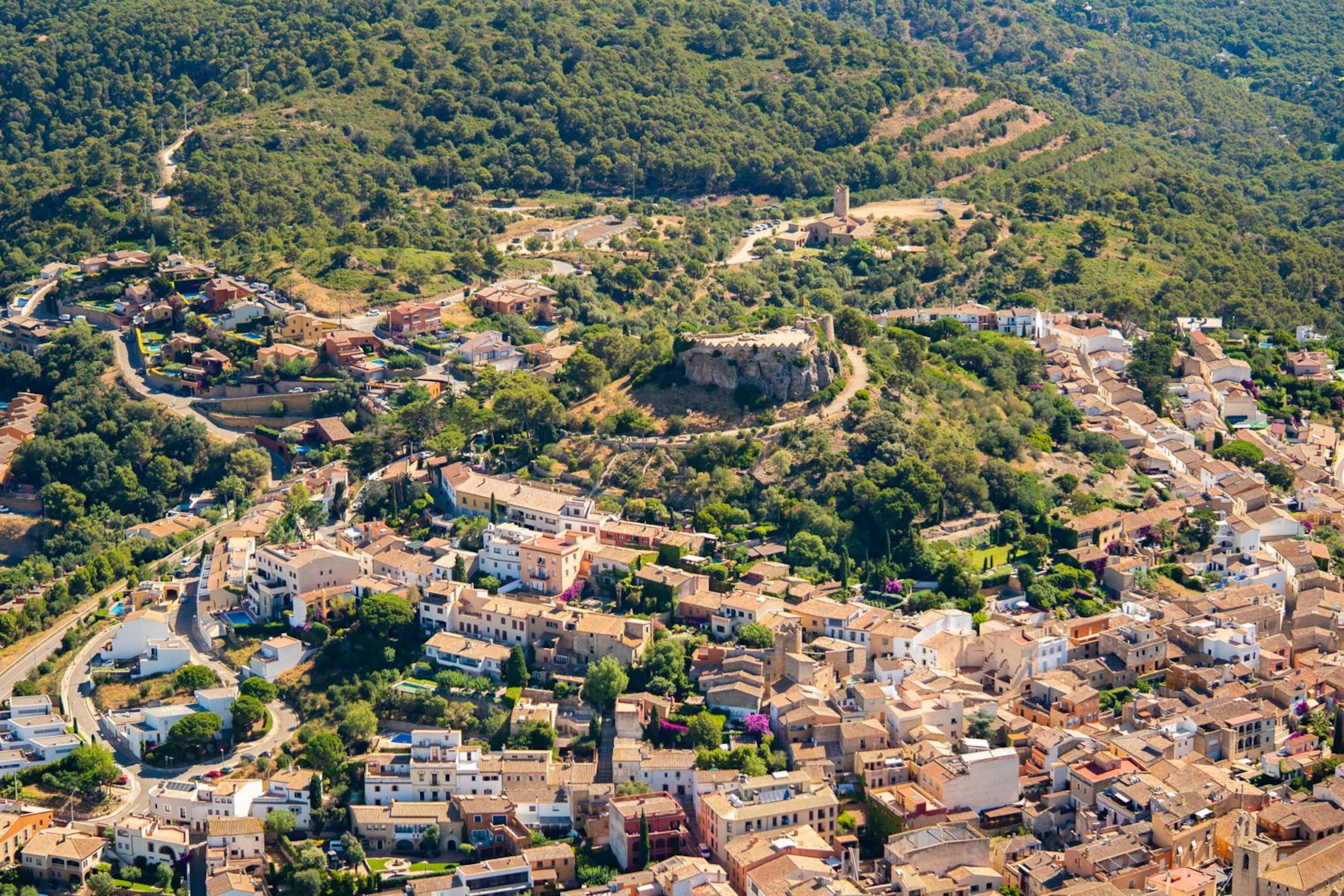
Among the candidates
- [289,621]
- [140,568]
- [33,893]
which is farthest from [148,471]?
[33,893]

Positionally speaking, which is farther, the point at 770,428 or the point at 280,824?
the point at 770,428

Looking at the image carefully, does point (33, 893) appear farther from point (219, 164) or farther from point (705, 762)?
point (219, 164)

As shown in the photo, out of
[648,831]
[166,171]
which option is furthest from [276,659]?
[166,171]

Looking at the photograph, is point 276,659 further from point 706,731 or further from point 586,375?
point 586,375

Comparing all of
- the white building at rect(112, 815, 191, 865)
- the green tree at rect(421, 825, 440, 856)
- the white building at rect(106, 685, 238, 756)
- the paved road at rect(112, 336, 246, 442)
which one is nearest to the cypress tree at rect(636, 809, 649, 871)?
the green tree at rect(421, 825, 440, 856)

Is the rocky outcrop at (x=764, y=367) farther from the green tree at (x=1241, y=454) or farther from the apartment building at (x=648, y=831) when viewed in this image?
the apartment building at (x=648, y=831)

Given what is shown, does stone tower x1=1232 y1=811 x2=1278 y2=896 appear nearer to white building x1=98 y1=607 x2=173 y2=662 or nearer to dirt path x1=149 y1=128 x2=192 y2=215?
white building x1=98 y1=607 x2=173 y2=662

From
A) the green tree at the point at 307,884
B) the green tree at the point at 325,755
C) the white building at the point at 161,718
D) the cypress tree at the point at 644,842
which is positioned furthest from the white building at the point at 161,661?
the cypress tree at the point at 644,842
